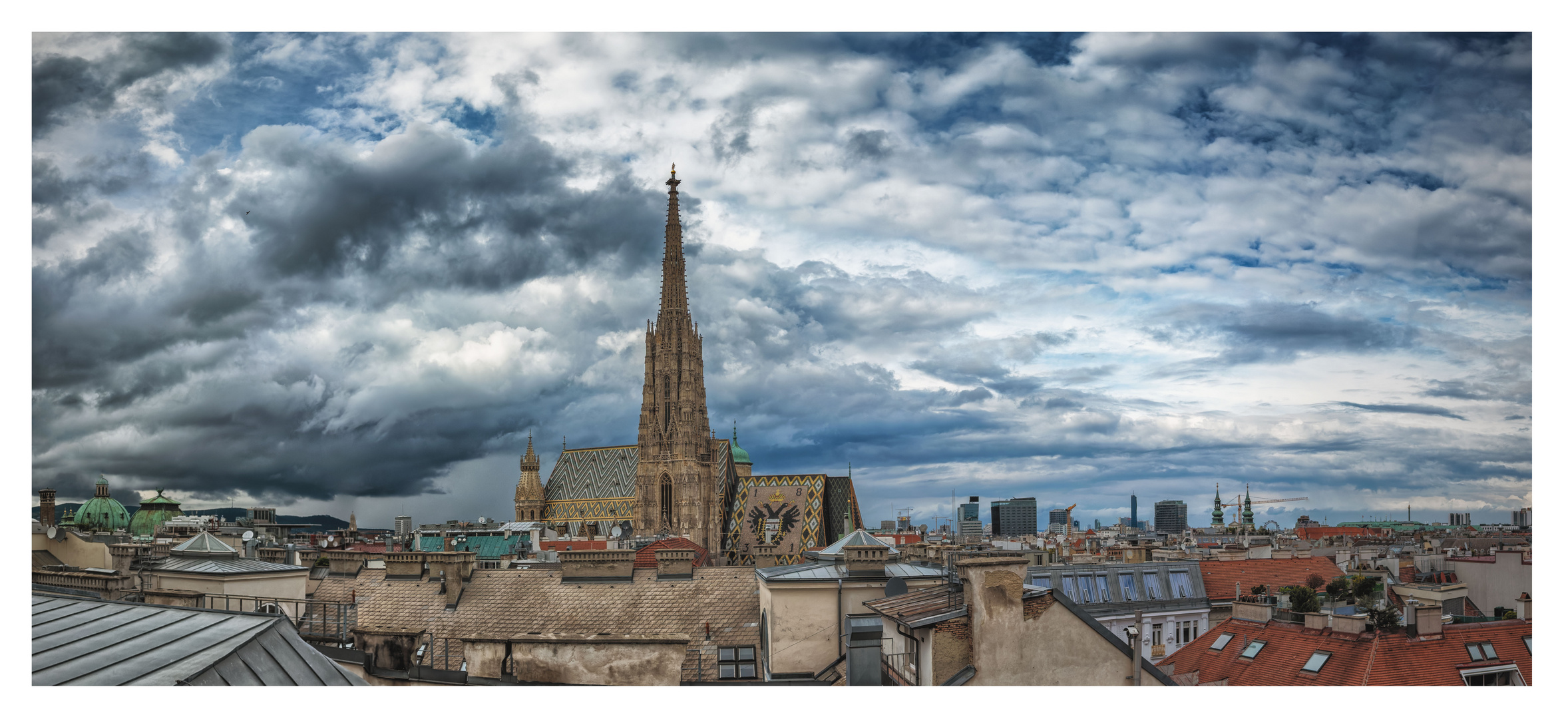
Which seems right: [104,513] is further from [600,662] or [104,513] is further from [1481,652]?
[1481,652]

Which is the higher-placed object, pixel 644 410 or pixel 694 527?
pixel 644 410

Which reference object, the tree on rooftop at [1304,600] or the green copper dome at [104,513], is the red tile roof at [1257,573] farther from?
the green copper dome at [104,513]

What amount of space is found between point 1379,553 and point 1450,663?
41841 millimetres

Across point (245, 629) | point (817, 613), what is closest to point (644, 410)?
point (817, 613)

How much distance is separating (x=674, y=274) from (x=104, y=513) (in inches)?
2063

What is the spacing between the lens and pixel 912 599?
1697 centimetres

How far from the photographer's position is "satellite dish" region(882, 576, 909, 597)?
60.0ft

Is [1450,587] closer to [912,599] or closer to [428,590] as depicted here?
[912,599]

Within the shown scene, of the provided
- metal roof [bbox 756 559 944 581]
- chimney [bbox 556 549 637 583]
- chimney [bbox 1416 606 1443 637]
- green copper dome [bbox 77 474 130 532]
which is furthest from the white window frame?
green copper dome [bbox 77 474 130 532]

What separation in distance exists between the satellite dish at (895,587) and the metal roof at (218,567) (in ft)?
45.1

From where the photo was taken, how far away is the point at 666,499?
299 ft

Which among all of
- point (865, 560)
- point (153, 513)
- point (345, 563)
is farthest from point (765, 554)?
point (153, 513)

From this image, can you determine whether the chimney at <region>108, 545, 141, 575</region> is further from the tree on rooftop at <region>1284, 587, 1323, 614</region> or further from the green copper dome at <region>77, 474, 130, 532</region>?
the green copper dome at <region>77, 474, 130, 532</region>

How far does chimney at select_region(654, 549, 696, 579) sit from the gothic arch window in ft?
212
